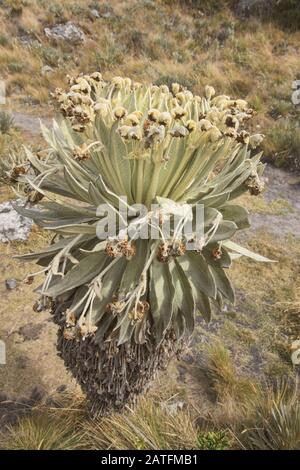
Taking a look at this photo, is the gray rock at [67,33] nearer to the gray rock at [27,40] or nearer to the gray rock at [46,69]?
the gray rock at [27,40]

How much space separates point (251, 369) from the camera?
357 cm

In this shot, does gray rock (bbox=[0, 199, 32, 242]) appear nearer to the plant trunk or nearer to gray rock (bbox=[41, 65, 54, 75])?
the plant trunk

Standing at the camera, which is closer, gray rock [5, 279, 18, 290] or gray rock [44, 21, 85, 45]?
gray rock [5, 279, 18, 290]

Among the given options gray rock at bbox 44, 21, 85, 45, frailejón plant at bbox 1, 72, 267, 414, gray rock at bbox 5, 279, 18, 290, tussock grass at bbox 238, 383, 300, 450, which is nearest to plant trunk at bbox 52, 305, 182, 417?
frailejón plant at bbox 1, 72, 267, 414

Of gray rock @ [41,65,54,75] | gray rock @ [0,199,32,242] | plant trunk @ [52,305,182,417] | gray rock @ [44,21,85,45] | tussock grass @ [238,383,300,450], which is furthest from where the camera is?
gray rock @ [44,21,85,45]

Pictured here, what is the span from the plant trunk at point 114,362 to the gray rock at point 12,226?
271 cm

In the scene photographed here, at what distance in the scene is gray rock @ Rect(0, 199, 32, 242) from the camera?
4.73 m

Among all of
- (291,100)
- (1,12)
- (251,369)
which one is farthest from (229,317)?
(1,12)

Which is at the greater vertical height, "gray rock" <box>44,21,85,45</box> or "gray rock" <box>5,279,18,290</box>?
"gray rock" <box>44,21,85,45</box>

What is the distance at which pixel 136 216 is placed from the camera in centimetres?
200

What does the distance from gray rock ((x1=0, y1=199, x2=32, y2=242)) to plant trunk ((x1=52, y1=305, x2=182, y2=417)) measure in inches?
107

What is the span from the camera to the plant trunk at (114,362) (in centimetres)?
205

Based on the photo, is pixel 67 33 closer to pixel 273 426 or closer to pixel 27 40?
pixel 27 40

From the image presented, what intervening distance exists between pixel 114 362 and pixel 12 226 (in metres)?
3.11
